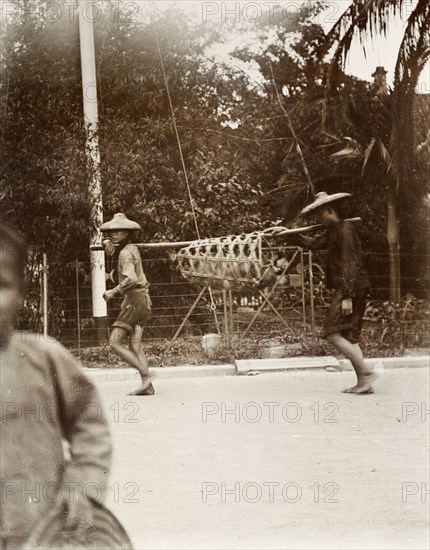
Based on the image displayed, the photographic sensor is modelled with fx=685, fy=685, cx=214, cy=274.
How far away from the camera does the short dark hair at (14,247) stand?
2.62 meters

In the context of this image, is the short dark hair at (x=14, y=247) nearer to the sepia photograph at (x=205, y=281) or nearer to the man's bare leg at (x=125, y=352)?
the sepia photograph at (x=205, y=281)

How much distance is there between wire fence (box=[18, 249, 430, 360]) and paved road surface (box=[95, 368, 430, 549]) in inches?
8.4

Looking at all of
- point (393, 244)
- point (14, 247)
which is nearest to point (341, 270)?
point (393, 244)

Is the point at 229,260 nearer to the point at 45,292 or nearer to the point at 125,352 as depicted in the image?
the point at 125,352

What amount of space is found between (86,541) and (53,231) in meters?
1.19

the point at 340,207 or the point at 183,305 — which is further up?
the point at 340,207

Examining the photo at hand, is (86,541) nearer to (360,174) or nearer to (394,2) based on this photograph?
(360,174)

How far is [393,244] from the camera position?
2793 mm

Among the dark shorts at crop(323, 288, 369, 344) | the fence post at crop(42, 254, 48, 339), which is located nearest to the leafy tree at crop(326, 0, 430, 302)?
the dark shorts at crop(323, 288, 369, 344)

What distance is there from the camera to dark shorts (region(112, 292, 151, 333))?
2643 millimetres

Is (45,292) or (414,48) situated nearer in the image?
(45,292)

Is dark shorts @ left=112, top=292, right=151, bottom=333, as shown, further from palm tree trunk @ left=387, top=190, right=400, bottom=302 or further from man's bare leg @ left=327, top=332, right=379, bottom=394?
palm tree trunk @ left=387, top=190, right=400, bottom=302

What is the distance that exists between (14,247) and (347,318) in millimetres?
1327

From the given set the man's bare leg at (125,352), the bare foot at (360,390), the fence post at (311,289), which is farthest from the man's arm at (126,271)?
the bare foot at (360,390)
